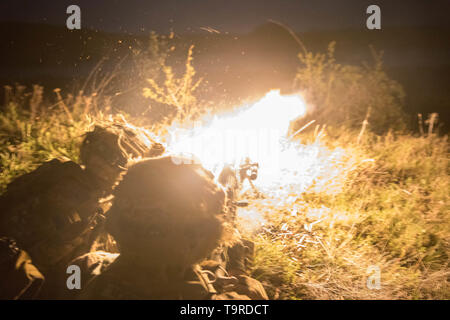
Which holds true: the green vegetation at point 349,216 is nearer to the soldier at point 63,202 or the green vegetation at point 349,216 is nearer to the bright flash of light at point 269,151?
the bright flash of light at point 269,151

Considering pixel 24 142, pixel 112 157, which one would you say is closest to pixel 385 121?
pixel 112 157

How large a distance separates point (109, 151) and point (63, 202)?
1.86 ft

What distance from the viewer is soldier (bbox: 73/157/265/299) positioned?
1.64 m

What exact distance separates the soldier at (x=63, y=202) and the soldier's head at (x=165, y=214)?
74 cm

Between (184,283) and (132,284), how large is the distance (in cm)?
34

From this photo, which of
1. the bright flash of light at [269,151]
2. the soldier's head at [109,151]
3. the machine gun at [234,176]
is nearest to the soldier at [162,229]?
the soldier's head at [109,151]

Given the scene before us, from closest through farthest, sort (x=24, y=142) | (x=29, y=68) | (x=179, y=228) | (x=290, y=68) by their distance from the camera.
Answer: (x=179, y=228) → (x=24, y=142) → (x=290, y=68) → (x=29, y=68)

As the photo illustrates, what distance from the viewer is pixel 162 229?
1.64 metres

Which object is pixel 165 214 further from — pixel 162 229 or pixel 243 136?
pixel 243 136

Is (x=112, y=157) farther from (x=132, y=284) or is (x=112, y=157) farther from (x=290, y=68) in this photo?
(x=290, y=68)

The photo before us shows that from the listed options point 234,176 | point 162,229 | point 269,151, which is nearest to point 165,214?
point 162,229

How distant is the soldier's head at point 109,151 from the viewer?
2428 millimetres

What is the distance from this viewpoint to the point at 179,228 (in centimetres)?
165

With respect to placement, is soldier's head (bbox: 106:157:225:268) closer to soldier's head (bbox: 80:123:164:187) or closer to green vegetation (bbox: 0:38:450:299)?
soldier's head (bbox: 80:123:164:187)
